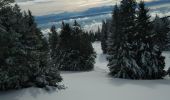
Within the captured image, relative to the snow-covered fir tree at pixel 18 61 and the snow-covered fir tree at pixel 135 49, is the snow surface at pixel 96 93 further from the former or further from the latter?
the snow-covered fir tree at pixel 135 49

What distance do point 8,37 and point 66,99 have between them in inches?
213

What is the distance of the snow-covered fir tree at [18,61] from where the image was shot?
61.5 ft

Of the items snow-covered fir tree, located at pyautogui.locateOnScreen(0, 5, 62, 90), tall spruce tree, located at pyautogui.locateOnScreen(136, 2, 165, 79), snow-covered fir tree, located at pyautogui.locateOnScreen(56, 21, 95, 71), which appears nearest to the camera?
snow-covered fir tree, located at pyautogui.locateOnScreen(0, 5, 62, 90)

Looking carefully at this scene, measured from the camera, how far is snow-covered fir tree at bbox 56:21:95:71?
2052 inches

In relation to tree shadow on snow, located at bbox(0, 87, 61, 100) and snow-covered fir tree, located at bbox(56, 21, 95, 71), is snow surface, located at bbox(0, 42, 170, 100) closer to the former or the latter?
tree shadow on snow, located at bbox(0, 87, 61, 100)

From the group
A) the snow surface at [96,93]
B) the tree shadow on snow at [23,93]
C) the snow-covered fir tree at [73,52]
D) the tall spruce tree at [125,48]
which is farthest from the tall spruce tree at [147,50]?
the snow-covered fir tree at [73,52]

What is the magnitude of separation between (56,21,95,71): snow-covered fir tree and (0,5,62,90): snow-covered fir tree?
94.8 ft

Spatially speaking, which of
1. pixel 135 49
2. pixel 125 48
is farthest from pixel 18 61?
pixel 135 49

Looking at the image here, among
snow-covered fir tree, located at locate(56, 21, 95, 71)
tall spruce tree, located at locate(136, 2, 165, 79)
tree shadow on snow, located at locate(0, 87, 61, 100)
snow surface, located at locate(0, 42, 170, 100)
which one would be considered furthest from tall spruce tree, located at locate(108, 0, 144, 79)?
snow-covered fir tree, located at locate(56, 21, 95, 71)

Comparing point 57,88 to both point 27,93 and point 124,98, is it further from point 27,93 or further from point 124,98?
point 124,98

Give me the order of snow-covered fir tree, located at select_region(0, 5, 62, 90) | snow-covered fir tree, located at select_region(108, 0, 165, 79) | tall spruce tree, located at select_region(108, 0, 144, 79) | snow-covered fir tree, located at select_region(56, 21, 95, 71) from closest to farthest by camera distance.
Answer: snow-covered fir tree, located at select_region(0, 5, 62, 90)
tall spruce tree, located at select_region(108, 0, 144, 79)
snow-covered fir tree, located at select_region(108, 0, 165, 79)
snow-covered fir tree, located at select_region(56, 21, 95, 71)

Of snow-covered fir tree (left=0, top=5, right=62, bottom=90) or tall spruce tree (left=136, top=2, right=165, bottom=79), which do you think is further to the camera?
tall spruce tree (left=136, top=2, right=165, bottom=79)

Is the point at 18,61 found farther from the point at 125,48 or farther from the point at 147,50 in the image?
the point at 147,50

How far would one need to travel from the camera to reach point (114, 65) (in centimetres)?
3506
